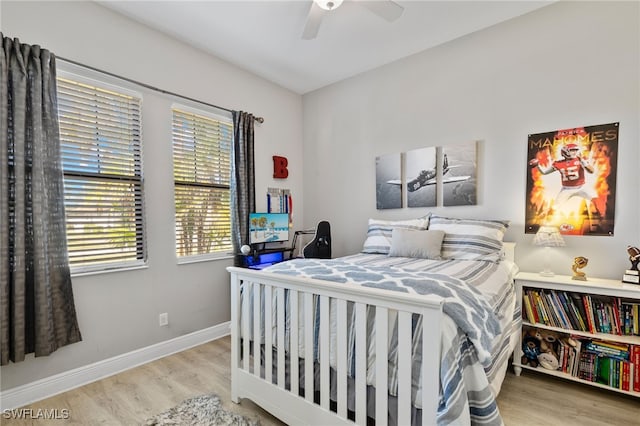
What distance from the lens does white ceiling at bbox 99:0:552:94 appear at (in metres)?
2.39

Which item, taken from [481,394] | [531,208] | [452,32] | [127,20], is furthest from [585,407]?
[127,20]

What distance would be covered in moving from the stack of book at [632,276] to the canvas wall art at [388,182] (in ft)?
5.87

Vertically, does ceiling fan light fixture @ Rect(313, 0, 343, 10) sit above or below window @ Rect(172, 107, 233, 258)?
above

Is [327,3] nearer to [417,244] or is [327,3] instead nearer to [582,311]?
[417,244]

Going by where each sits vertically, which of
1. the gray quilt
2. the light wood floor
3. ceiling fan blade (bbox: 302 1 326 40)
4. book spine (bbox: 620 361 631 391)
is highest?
ceiling fan blade (bbox: 302 1 326 40)

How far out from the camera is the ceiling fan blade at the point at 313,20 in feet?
6.87

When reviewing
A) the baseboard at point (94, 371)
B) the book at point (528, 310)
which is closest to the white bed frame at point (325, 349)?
the baseboard at point (94, 371)

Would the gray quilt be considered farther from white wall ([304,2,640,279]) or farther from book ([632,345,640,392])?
white wall ([304,2,640,279])

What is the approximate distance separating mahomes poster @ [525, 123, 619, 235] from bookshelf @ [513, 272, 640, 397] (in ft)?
1.48

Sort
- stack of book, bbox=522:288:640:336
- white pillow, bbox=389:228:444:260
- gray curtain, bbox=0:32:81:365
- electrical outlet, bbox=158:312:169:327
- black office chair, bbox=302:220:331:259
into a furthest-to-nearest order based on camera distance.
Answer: black office chair, bbox=302:220:331:259
electrical outlet, bbox=158:312:169:327
white pillow, bbox=389:228:444:260
stack of book, bbox=522:288:640:336
gray curtain, bbox=0:32:81:365

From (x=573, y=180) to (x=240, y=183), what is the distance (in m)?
2.96

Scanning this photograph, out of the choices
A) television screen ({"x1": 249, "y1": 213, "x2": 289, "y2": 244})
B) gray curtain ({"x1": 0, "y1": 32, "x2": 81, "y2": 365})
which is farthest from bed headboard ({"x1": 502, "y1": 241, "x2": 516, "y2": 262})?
gray curtain ({"x1": 0, "y1": 32, "x2": 81, "y2": 365})

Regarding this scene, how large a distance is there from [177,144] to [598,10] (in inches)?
141

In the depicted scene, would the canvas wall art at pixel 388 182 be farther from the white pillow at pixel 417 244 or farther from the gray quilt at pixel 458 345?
the gray quilt at pixel 458 345
